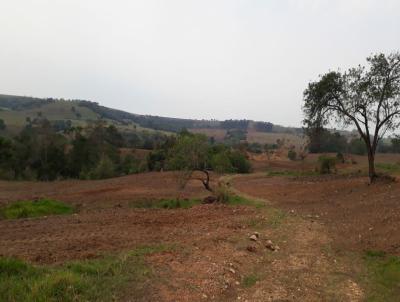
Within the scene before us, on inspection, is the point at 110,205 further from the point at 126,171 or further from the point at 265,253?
the point at 126,171

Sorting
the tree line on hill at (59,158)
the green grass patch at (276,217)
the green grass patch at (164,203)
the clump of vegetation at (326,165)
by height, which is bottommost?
the tree line on hill at (59,158)

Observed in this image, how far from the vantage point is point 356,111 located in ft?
78.9

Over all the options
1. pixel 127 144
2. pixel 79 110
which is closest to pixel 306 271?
pixel 127 144

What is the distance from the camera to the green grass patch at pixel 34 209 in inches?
682

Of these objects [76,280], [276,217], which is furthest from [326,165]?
[76,280]

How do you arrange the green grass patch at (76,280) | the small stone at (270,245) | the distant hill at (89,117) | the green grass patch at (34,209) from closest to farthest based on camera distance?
the green grass patch at (76,280) < the small stone at (270,245) < the green grass patch at (34,209) < the distant hill at (89,117)

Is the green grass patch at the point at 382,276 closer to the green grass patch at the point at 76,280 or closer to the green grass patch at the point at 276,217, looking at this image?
the green grass patch at the point at 276,217

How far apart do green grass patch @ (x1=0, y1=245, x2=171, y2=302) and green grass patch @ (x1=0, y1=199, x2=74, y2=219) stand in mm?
10457

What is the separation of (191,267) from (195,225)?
15.5ft

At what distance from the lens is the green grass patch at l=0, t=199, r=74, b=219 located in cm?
1731

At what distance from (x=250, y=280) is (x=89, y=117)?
151 meters

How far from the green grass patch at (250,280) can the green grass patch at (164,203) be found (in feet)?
37.1

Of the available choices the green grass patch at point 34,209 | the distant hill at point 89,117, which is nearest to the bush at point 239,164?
the green grass patch at point 34,209

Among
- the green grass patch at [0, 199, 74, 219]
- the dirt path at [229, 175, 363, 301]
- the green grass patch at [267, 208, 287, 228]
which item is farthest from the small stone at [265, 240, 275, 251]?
the green grass patch at [0, 199, 74, 219]
